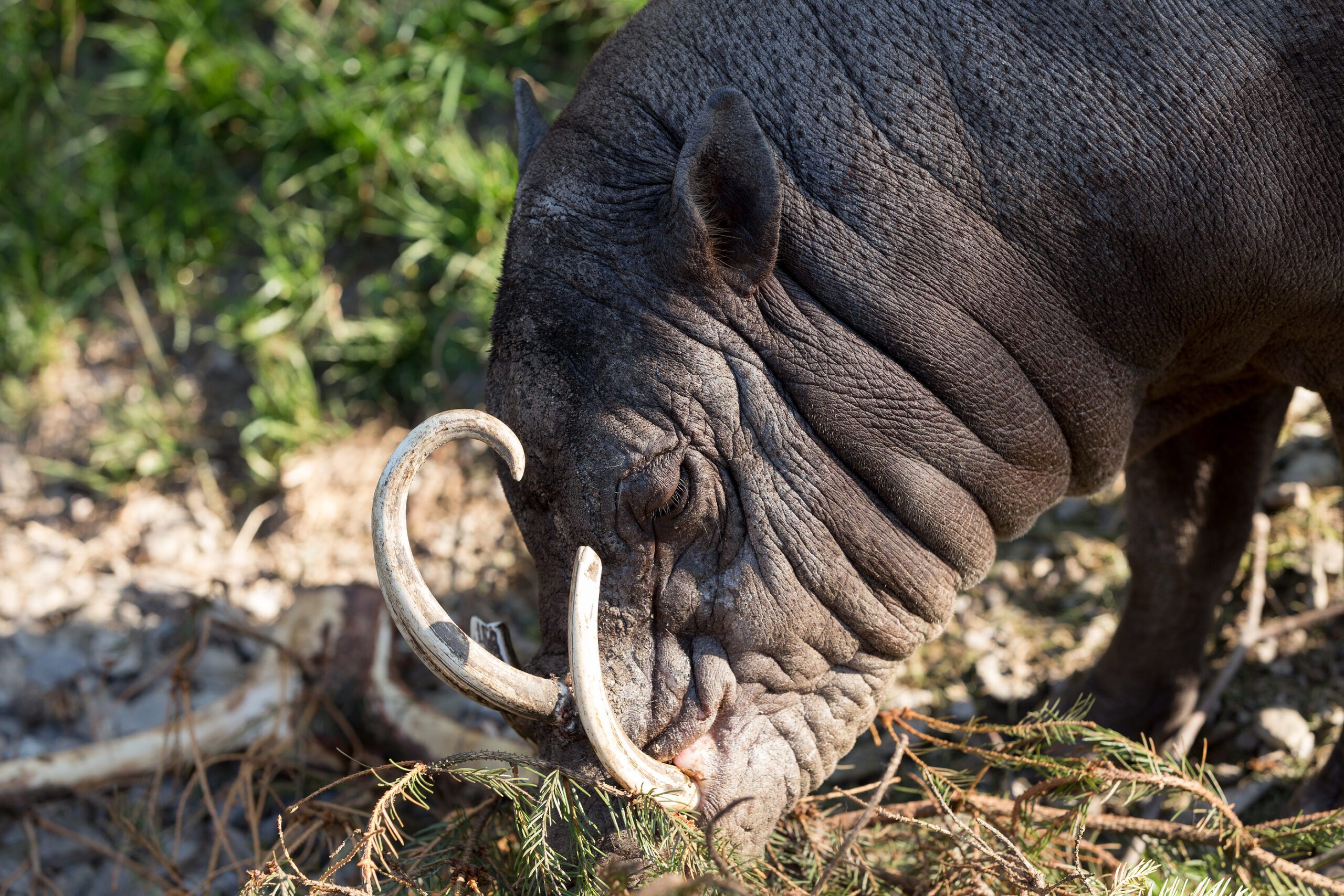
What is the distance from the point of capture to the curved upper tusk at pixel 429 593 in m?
2.21

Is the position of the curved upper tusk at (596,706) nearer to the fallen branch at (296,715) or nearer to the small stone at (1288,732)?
the fallen branch at (296,715)

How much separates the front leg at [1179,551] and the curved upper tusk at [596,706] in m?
1.89

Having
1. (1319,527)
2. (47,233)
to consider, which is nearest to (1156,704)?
(1319,527)

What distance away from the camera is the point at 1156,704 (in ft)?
12.0

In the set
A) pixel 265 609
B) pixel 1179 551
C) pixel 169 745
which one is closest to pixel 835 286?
pixel 1179 551

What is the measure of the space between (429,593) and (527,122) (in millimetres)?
1327

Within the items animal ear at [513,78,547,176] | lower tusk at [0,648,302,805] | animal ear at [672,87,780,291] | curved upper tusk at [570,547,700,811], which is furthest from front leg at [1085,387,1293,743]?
lower tusk at [0,648,302,805]

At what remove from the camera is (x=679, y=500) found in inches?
95.9

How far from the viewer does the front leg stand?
11.2 feet

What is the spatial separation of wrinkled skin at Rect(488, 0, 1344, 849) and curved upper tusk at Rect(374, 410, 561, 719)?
0.71 feet

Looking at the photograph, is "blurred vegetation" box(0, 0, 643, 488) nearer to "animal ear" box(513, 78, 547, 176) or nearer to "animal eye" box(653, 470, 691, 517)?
"animal ear" box(513, 78, 547, 176)

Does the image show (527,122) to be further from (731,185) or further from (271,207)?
(271,207)

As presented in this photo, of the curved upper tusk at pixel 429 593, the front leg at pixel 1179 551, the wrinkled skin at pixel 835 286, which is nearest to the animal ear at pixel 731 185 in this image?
the wrinkled skin at pixel 835 286

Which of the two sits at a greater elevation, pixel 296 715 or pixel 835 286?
pixel 835 286
